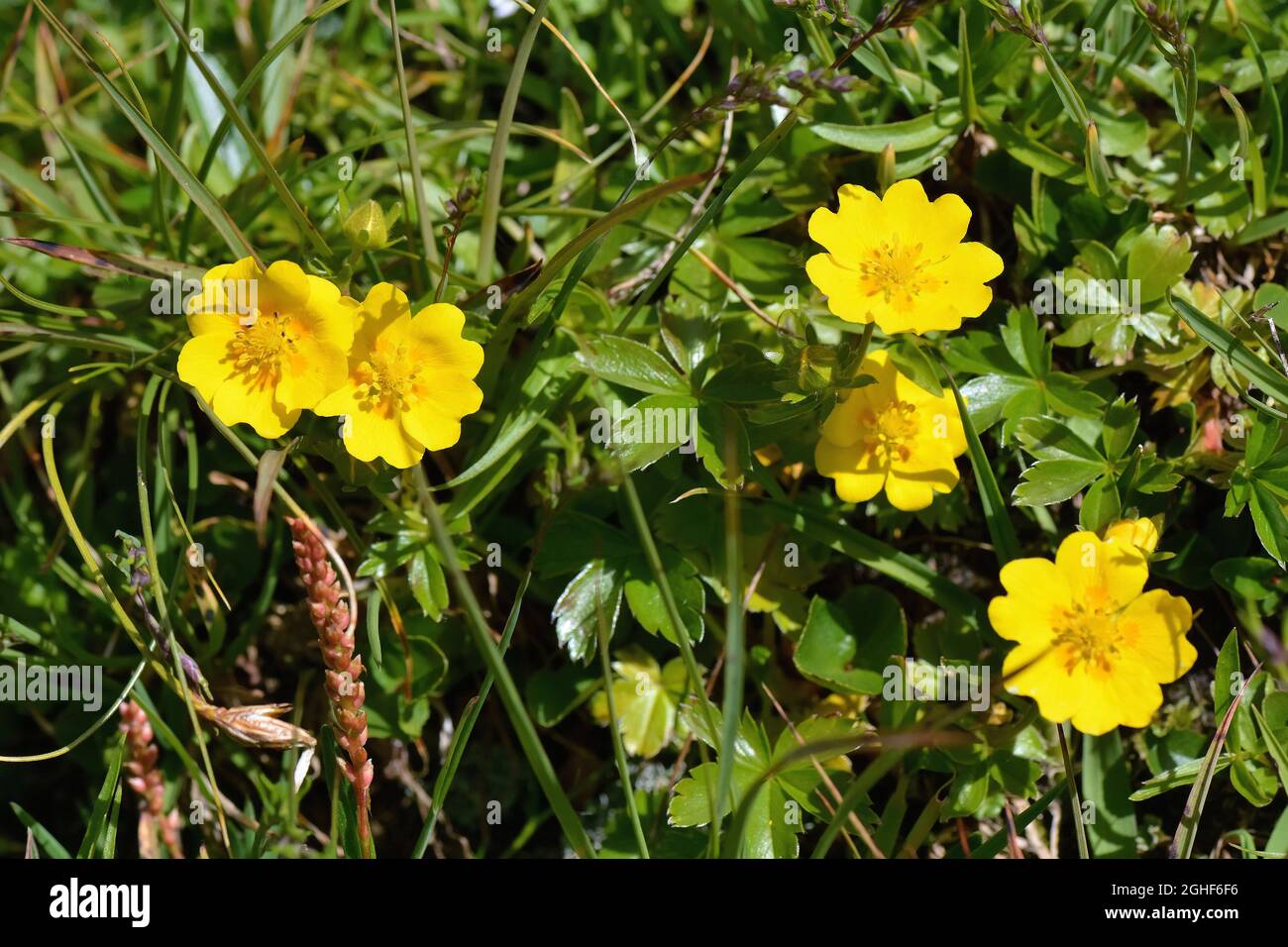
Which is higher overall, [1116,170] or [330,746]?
[1116,170]

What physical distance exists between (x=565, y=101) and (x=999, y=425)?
4.48ft

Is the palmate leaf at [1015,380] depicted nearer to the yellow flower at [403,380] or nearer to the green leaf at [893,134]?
the green leaf at [893,134]

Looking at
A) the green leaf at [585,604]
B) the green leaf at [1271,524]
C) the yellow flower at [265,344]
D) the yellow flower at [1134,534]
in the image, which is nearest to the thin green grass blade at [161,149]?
the yellow flower at [265,344]

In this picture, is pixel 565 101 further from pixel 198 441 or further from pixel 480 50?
pixel 198 441

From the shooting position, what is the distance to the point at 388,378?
6.66 feet

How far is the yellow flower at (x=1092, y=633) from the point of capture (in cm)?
199

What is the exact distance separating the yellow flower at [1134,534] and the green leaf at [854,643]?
1.59 ft

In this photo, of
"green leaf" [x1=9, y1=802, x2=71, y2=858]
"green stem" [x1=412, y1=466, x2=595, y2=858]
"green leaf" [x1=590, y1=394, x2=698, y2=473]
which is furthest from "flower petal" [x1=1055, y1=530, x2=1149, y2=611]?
"green leaf" [x1=9, y1=802, x2=71, y2=858]

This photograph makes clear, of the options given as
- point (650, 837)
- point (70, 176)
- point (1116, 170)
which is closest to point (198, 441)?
point (70, 176)

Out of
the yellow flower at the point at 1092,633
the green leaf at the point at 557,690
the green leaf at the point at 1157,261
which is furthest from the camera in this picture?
the green leaf at the point at 557,690

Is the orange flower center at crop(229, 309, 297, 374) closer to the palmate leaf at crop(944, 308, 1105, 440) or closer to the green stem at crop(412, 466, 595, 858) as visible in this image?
the green stem at crop(412, 466, 595, 858)

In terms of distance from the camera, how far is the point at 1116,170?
2.55 m

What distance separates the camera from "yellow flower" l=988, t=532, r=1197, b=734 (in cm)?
199
